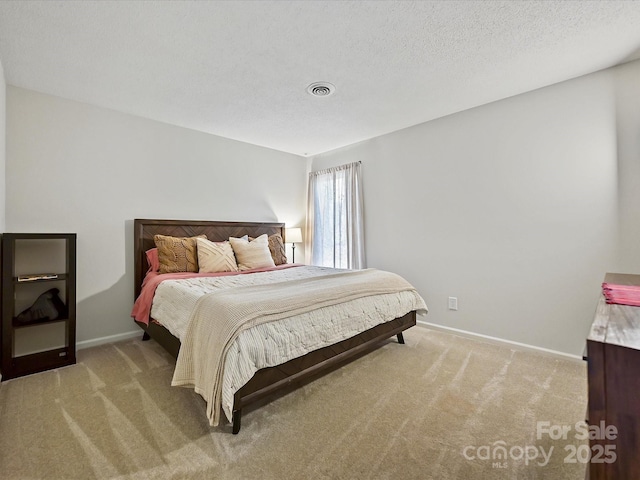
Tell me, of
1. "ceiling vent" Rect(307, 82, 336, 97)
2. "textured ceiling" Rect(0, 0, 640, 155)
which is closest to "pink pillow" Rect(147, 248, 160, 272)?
"textured ceiling" Rect(0, 0, 640, 155)

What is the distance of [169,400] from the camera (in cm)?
195

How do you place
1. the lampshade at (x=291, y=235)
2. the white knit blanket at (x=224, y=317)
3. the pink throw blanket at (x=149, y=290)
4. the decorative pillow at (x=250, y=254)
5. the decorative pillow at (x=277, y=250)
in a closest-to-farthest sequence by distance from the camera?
the white knit blanket at (x=224, y=317)
the pink throw blanket at (x=149, y=290)
the decorative pillow at (x=250, y=254)
the decorative pillow at (x=277, y=250)
the lampshade at (x=291, y=235)

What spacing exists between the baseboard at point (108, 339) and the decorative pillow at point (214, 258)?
3.24 feet

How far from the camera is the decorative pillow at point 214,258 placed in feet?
10.2

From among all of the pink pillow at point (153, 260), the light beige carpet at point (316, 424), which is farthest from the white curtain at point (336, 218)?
the pink pillow at point (153, 260)

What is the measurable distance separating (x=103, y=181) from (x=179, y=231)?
870 millimetres

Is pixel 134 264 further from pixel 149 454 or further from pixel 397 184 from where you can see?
pixel 397 184

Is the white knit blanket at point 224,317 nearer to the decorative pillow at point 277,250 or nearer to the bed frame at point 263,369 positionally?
the bed frame at point 263,369

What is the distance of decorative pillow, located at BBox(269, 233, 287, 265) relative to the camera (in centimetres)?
394

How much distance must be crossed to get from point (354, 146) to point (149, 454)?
3.85 meters

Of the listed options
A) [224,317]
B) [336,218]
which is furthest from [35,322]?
[336,218]

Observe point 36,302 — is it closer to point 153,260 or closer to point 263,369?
point 153,260

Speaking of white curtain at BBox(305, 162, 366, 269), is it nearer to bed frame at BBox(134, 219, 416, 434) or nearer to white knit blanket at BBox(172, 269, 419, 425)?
bed frame at BBox(134, 219, 416, 434)

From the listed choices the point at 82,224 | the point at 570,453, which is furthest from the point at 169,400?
the point at 570,453
